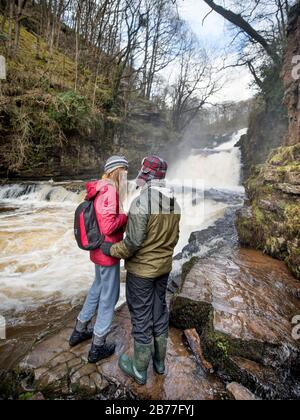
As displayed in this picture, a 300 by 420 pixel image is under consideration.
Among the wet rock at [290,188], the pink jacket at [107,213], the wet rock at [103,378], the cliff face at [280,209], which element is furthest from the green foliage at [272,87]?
the wet rock at [103,378]

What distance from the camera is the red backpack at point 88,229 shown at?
211cm

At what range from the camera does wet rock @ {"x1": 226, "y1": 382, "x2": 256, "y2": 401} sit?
2.08 metres

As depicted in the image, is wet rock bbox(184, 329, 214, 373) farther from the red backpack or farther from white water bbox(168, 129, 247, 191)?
white water bbox(168, 129, 247, 191)

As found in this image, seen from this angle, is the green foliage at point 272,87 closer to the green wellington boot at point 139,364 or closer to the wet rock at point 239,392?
the wet rock at point 239,392

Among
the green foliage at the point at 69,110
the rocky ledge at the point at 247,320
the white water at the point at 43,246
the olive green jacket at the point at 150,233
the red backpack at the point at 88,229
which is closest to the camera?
the olive green jacket at the point at 150,233

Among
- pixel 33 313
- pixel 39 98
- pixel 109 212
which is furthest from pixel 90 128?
pixel 109 212

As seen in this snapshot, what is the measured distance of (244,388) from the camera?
217cm

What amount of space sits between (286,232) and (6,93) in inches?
461

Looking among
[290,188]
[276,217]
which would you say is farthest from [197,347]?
[290,188]

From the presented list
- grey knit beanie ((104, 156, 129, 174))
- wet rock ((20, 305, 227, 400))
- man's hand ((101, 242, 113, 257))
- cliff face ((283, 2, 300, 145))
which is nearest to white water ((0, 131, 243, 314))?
wet rock ((20, 305, 227, 400))

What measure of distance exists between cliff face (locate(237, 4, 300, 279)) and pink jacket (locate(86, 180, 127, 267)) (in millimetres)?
3536

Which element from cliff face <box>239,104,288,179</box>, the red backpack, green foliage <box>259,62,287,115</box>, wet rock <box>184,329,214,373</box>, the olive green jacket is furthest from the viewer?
cliff face <box>239,104,288,179</box>

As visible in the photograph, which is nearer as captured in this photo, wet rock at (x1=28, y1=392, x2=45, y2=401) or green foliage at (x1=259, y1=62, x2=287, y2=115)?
wet rock at (x1=28, y1=392, x2=45, y2=401)

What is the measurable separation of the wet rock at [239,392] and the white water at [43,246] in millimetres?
2323
